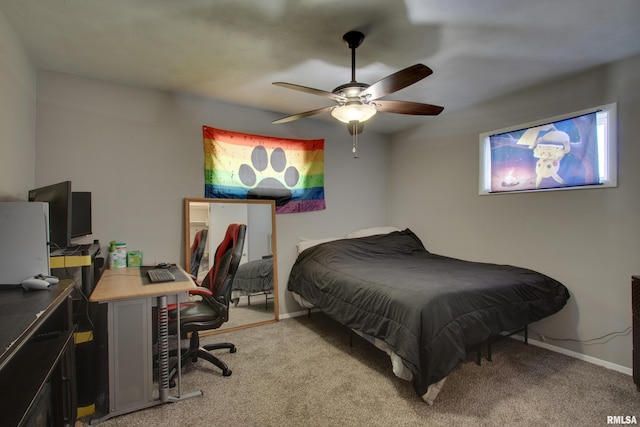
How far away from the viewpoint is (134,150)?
2865 mm

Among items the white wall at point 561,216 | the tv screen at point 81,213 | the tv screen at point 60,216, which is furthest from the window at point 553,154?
the tv screen at point 81,213

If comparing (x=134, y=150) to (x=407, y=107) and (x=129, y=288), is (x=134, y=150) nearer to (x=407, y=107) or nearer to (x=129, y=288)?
(x=129, y=288)

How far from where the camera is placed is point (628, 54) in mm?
2324

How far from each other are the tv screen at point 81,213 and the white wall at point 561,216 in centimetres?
356

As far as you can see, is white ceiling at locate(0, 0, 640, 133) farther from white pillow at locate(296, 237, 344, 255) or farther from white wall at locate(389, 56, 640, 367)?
white pillow at locate(296, 237, 344, 255)

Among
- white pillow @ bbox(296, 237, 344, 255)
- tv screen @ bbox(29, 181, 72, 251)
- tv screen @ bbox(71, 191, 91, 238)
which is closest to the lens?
tv screen @ bbox(29, 181, 72, 251)

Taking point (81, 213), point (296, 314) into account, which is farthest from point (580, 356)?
point (81, 213)

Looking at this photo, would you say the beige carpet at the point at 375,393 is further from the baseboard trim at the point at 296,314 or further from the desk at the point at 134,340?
the baseboard trim at the point at 296,314

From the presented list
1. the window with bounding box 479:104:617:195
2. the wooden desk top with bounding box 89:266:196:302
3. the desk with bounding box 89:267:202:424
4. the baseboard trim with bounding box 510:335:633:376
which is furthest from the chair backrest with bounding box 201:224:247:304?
the baseboard trim with bounding box 510:335:633:376

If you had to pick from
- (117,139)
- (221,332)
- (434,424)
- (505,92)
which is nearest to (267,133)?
(117,139)

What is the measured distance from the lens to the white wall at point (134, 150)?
2562 millimetres

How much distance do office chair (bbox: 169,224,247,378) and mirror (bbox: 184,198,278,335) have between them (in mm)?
460

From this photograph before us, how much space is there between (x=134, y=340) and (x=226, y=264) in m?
0.77

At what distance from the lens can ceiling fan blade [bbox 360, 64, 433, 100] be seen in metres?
1.68
